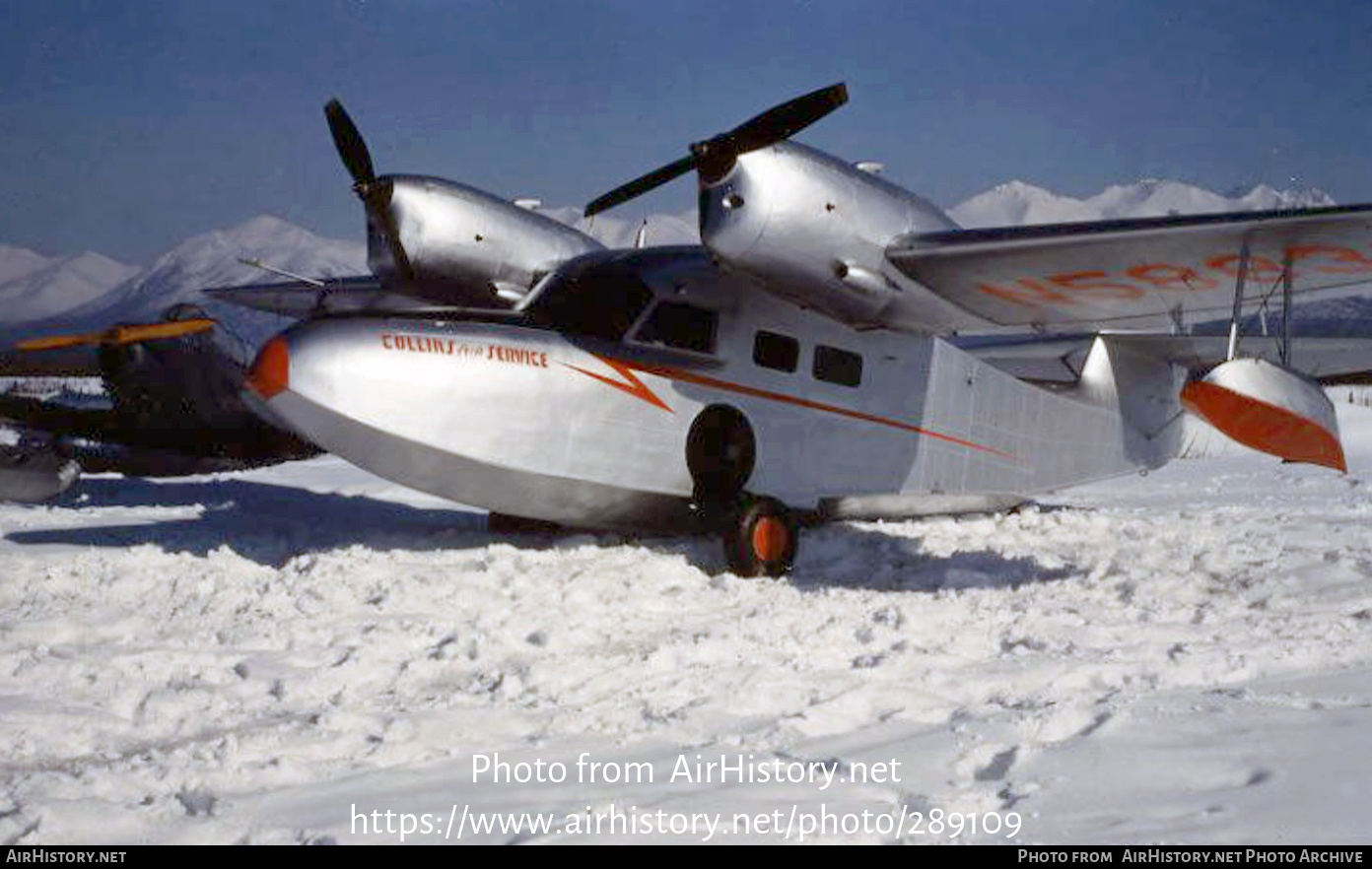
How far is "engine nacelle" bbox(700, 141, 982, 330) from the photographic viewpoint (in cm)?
748

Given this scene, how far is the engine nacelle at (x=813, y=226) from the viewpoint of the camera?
24.6 feet

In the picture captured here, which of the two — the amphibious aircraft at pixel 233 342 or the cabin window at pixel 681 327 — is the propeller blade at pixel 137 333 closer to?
the amphibious aircraft at pixel 233 342

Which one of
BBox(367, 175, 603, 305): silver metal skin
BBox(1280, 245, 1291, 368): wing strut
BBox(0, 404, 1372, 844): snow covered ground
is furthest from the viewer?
BBox(367, 175, 603, 305): silver metal skin

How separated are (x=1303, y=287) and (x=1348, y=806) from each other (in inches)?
244

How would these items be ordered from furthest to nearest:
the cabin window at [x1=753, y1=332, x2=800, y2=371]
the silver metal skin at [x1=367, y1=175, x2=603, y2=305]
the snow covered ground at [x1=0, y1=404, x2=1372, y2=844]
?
the silver metal skin at [x1=367, y1=175, x2=603, y2=305] < the cabin window at [x1=753, y1=332, x2=800, y2=371] < the snow covered ground at [x1=0, y1=404, x2=1372, y2=844]

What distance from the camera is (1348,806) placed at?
3201 millimetres

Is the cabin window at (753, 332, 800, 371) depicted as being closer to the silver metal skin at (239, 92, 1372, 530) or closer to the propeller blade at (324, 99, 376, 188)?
the silver metal skin at (239, 92, 1372, 530)

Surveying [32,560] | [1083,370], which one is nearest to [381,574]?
[32,560]

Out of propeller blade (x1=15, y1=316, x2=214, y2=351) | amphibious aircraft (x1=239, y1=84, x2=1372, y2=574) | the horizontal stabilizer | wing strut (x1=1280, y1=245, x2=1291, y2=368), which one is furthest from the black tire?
propeller blade (x1=15, y1=316, x2=214, y2=351)

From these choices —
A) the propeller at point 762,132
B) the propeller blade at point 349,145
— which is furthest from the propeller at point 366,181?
the propeller at point 762,132

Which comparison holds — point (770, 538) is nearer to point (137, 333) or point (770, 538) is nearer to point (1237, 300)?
point (1237, 300)

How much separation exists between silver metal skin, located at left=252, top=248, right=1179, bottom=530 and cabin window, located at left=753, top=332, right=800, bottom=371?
75mm

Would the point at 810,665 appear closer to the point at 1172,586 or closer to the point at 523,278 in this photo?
the point at 1172,586

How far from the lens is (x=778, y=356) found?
9.23 meters
